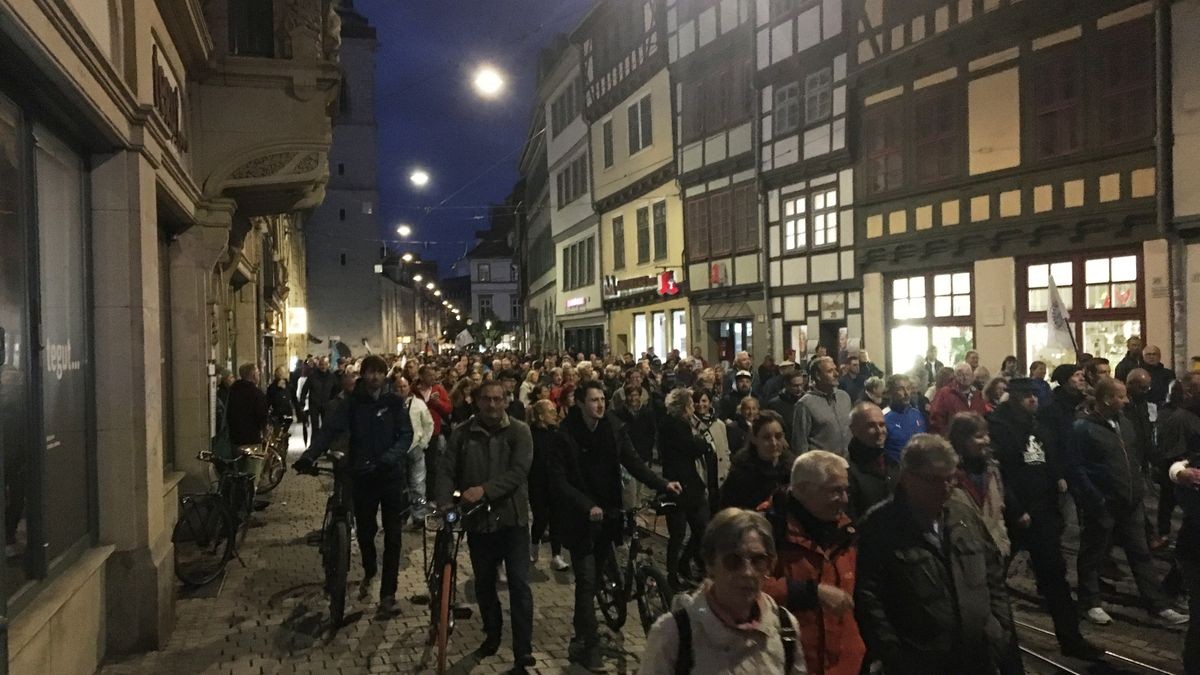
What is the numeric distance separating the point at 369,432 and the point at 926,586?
501cm

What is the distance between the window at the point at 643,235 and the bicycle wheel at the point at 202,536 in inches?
918

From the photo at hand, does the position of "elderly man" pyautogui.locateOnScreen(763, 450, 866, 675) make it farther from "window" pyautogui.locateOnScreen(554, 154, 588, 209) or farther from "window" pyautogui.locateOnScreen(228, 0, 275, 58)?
"window" pyautogui.locateOnScreen(554, 154, 588, 209)

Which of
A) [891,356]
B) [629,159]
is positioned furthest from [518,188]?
[891,356]

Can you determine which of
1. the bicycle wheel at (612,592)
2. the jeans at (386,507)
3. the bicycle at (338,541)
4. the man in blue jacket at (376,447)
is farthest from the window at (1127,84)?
the bicycle at (338,541)

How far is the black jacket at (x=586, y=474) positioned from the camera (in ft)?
21.1

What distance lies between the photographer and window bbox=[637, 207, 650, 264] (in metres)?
31.5

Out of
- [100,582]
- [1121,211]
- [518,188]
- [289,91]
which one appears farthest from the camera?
[518,188]

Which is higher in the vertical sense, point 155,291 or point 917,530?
point 155,291

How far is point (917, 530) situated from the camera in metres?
3.64

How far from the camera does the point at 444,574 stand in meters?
6.46

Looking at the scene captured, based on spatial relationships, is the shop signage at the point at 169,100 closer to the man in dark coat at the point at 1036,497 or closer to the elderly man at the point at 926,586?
the elderly man at the point at 926,586

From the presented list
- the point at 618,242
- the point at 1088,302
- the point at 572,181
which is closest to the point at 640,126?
the point at 618,242

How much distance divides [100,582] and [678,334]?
79.0 feet

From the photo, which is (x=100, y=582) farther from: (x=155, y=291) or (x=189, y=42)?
(x=189, y=42)
